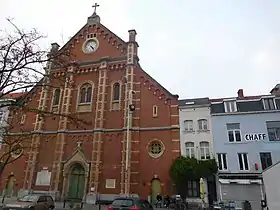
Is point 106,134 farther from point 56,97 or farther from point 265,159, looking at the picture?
point 265,159

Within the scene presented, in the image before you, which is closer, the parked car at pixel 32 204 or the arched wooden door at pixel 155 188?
the parked car at pixel 32 204

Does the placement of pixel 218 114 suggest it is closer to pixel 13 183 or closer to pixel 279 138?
pixel 279 138

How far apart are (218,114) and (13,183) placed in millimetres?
23646

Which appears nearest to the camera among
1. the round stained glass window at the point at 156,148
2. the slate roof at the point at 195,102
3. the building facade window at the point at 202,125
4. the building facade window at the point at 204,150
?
the building facade window at the point at 204,150

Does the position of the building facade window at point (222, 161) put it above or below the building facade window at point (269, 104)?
below

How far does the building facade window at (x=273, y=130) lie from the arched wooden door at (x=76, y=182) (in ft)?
63.0

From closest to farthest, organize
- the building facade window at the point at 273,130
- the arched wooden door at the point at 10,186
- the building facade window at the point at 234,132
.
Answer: the building facade window at the point at 273,130, the building facade window at the point at 234,132, the arched wooden door at the point at 10,186

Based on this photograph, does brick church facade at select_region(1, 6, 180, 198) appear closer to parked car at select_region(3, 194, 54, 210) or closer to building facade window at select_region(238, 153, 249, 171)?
building facade window at select_region(238, 153, 249, 171)

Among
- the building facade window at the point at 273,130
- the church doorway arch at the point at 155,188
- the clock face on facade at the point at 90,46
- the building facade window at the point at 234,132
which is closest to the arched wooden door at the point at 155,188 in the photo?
the church doorway arch at the point at 155,188

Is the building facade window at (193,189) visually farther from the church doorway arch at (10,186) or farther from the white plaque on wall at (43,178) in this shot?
the church doorway arch at (10,186)

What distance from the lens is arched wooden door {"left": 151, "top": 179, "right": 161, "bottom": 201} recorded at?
81.9ft

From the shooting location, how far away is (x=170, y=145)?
1022 inches

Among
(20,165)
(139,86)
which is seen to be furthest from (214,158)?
(20,165)

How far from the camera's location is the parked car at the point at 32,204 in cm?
Result: 1606
